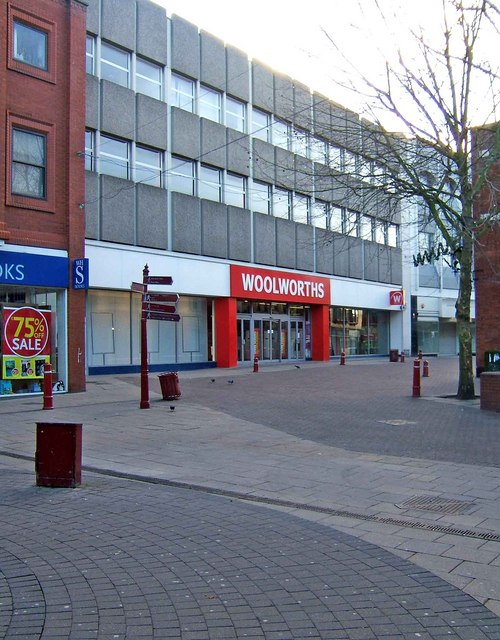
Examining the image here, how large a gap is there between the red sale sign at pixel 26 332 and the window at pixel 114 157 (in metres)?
7.56

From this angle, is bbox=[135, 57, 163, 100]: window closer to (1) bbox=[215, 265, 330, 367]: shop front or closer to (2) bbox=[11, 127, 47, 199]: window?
(1) bbox=[215, 265, 330, 367]: shop front

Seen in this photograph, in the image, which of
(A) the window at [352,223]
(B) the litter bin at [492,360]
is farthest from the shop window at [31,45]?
(B) the litter bin at [492,360]

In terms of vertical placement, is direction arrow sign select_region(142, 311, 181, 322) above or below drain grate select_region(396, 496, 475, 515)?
above

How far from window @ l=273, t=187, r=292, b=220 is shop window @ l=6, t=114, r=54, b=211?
15.4 metres

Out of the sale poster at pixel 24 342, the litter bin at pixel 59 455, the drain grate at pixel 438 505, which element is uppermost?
the sale poster at pixel 24 342

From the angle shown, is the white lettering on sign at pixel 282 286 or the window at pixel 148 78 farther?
the white lettering on sign at pixel 282 286

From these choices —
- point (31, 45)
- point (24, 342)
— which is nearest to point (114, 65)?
point (31, 45)

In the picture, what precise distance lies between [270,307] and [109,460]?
78.8 feet

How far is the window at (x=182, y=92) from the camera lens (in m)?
26.9

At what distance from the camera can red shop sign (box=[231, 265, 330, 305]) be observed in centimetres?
2930

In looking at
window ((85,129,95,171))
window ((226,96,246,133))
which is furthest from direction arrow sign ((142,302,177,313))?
window ((226,96,246,133))

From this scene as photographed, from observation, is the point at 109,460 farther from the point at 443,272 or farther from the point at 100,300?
the point at 443,272

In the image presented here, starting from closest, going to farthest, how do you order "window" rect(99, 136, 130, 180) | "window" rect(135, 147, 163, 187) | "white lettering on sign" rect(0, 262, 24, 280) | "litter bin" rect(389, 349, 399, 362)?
"white lettering on sign" rect(0, 262, 24, 280)
"window" rect(99, 136, 130, 180)
"window" rect(135, 147, 163, 187)
"litter bin" rect(389, 349, 399, 362)

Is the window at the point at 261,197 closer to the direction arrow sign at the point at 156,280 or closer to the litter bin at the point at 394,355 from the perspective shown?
the litter bin at the point at 394,355
